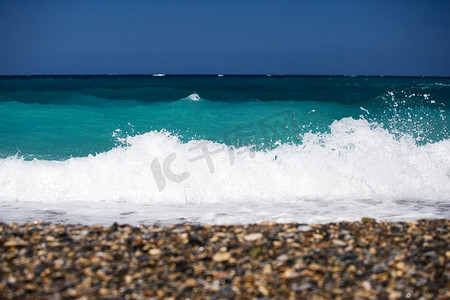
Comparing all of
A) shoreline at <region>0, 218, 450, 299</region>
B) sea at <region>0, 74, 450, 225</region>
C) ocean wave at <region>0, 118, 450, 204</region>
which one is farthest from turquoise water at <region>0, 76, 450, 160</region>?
shoreline at <region>0, 218, 450, 299</region>

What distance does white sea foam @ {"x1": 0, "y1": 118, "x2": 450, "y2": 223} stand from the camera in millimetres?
5598

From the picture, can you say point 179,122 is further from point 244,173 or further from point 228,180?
point 228,180

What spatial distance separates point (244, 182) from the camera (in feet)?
23.0

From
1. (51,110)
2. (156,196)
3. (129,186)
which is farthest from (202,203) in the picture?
(51,110)

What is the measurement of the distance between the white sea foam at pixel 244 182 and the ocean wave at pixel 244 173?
2 centimetres

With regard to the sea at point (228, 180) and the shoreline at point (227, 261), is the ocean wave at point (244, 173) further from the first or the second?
the shoreline at point (227, 261)

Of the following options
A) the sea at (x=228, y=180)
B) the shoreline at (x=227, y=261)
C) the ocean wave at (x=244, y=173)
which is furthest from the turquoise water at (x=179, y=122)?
the shoreline at (x=227, y=261)

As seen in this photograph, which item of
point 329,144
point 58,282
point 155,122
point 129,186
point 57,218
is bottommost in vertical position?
point 58,282

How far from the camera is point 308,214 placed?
5.34m

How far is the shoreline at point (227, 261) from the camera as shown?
10.0 feet

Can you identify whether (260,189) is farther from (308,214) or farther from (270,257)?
(270,257)

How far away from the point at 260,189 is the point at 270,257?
329 cm

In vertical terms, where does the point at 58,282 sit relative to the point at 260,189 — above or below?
below

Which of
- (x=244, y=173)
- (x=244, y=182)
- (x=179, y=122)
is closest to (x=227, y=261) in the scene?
(x=244, y=182)
